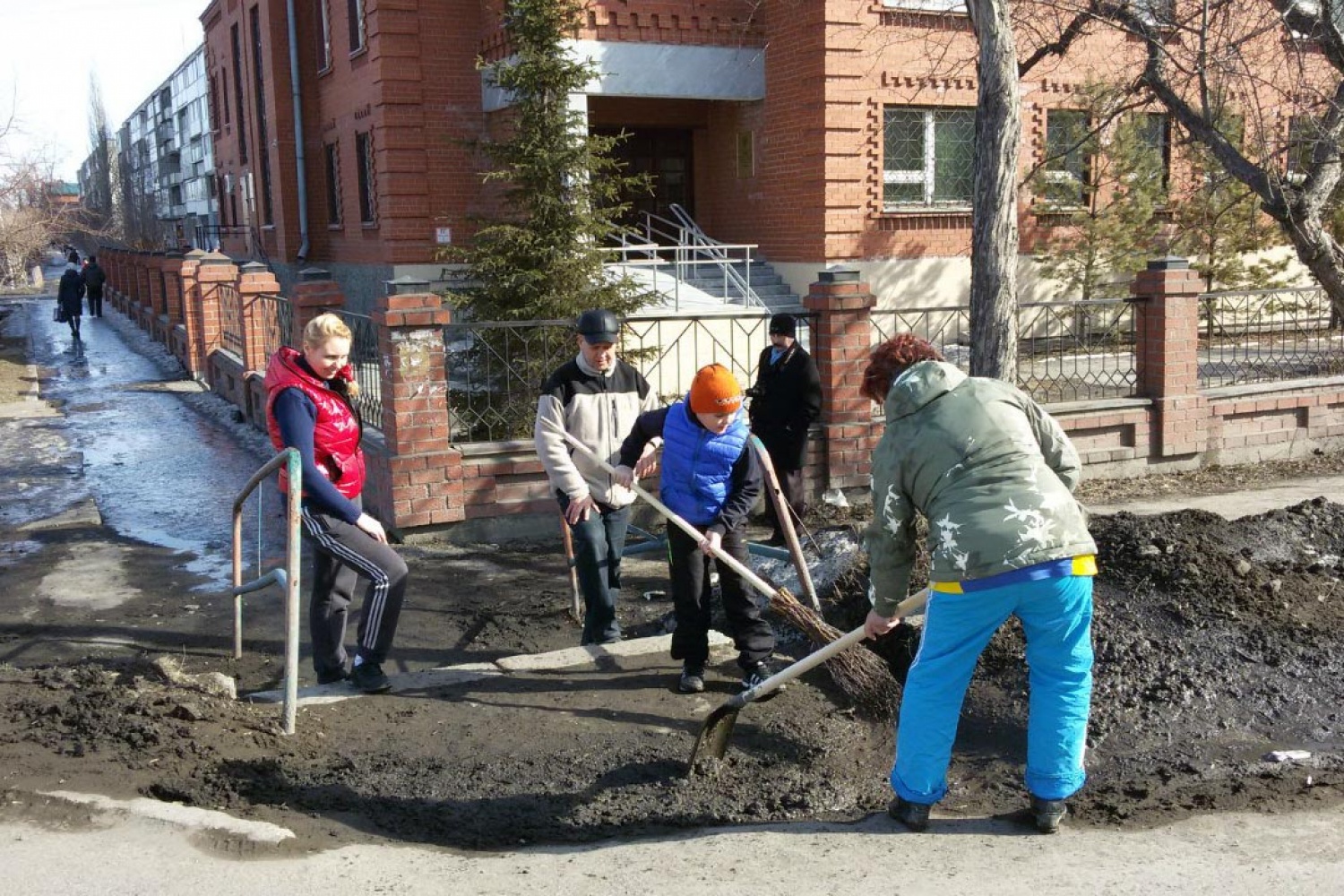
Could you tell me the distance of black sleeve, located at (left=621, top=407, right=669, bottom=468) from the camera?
5.40 metres

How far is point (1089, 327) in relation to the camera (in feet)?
35.8

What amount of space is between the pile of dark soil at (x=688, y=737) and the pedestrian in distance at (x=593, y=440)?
42 cm

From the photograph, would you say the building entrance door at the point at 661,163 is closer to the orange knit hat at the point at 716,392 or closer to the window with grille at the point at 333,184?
the window with grille at the point at 333,184

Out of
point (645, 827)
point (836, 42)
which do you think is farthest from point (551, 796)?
point (836, 42)

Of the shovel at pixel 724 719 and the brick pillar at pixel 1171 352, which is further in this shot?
the brick pillar at pixel 1171 352

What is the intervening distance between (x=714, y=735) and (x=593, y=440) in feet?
5.76

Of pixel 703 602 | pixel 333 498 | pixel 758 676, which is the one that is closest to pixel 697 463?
pixel 703 602

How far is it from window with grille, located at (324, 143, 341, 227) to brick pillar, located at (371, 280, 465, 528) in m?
16.8

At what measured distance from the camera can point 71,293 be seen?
25.7 meters

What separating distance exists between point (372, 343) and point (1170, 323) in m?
6.44

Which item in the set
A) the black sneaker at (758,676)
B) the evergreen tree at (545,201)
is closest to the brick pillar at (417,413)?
the evergreen tree at (545,201)

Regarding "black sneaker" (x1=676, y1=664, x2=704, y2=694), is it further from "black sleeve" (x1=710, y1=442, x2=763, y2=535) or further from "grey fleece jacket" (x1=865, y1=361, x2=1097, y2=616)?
"grey fleece jacket" (x1=865, y1=361, x2=1097, y2=616)

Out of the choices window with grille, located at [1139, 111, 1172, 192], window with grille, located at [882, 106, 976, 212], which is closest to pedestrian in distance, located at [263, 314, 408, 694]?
window with grille, located at [882, 106, 976, 212]

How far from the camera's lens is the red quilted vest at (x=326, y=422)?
4.95 meters
